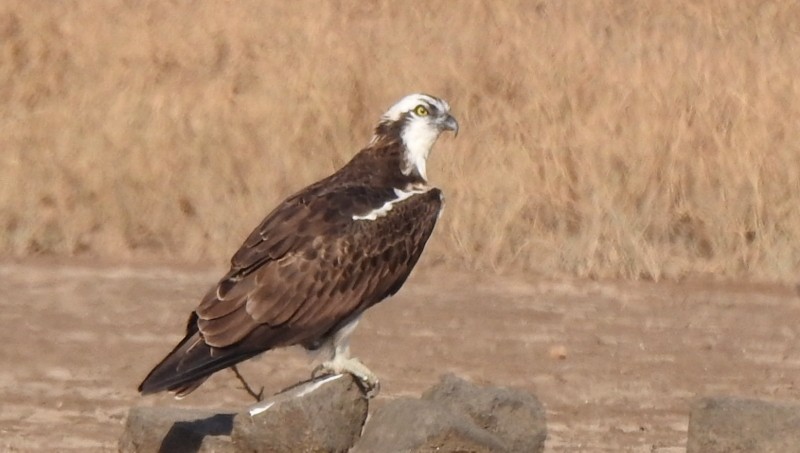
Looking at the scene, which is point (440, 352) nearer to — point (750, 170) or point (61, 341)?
point (61, 341)

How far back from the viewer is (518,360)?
10719 millimetres

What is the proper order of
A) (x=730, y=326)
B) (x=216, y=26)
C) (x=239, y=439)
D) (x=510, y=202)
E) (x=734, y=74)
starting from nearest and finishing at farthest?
(x=239, y=439) < (x=730, y=326) < (x=510, y=202) < (x=734, y=74) < (x=216, y=26)

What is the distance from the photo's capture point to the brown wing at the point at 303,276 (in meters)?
7.92

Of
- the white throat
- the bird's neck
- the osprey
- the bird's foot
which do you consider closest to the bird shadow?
the osprey

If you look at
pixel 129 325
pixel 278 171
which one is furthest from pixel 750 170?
pixel 129 325

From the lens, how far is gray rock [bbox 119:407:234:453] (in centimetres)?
809

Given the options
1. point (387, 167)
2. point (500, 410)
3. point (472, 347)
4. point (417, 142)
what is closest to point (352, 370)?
point (500, 410)

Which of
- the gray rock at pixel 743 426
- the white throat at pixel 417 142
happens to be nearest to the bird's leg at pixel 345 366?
the white throat at pixel 417 142

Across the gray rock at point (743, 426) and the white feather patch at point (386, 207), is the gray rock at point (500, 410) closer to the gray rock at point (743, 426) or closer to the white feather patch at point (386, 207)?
the gray rock at point (743, 426)

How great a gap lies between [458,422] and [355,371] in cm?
78

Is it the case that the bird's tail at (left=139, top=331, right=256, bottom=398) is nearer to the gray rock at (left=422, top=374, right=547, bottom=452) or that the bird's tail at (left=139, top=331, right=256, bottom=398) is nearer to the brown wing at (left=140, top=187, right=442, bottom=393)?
the brown wing at (left=140, top=187, right=442, bottom=393)

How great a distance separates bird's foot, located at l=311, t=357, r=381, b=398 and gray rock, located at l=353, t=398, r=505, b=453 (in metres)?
0.44

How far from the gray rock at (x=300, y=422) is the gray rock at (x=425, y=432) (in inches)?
12.5

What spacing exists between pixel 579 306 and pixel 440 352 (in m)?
1.20
